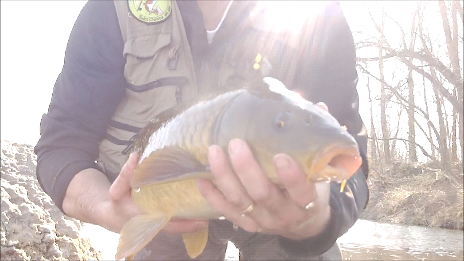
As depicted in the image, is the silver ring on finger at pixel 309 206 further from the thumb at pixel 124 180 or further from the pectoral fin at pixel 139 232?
the thumb at pixel 124 180

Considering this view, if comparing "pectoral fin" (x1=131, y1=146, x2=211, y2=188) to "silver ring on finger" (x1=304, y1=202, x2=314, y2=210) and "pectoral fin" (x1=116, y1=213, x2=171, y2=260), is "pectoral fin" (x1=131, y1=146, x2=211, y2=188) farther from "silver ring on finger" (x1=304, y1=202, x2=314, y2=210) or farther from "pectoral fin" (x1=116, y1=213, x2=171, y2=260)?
"silver ring on finger" (x1=304, y1=202, x2=314, y2=210)

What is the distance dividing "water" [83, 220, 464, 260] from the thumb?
348cm

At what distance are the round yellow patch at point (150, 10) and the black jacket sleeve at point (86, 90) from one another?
0.18 meters

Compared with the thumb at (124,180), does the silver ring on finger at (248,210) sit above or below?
below

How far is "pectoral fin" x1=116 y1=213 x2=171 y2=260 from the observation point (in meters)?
1.65

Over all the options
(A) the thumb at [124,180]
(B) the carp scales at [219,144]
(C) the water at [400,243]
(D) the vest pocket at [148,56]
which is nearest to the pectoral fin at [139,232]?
(B) the carp scales at [219,144]

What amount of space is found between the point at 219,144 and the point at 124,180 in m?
0.53

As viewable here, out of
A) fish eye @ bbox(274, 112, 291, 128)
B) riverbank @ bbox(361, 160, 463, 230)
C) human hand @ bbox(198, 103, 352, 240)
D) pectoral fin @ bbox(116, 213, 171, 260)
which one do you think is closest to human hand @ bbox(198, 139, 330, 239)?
human hand @ bbox(198, 103, 352, 240)

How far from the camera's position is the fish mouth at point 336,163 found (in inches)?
48.3

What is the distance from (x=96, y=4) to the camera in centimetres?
270

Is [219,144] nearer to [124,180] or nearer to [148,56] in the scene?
[124,180]

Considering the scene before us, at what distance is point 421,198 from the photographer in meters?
9.75

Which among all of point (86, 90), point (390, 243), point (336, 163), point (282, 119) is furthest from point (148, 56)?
point (390, 243)

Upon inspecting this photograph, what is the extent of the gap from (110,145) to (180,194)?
1.19m
